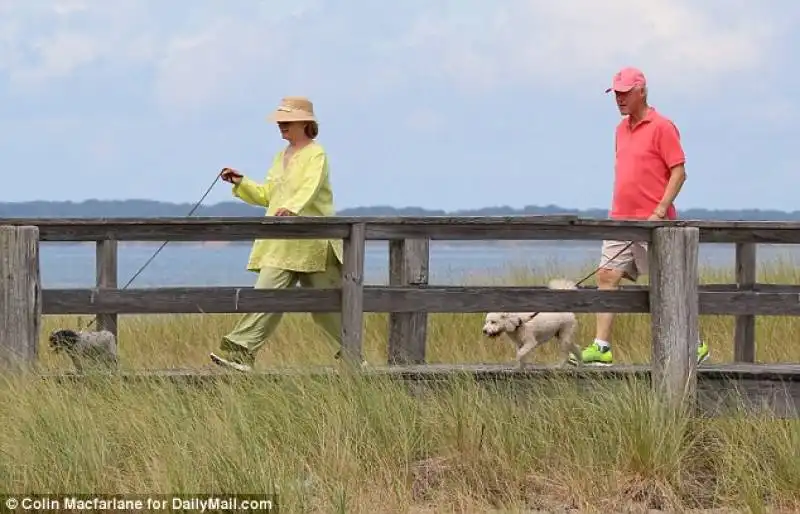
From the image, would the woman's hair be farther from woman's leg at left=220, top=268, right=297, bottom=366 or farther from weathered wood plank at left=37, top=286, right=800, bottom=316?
weathered wood plank at left=37, top=286, right=800, bottom=316

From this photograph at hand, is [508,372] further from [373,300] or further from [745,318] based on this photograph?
[745,318]

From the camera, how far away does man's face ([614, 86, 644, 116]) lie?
343 inches

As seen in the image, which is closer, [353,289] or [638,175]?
[353,289]

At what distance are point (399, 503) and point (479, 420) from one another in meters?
0.80

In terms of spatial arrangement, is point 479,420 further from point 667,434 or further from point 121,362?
point 121,362

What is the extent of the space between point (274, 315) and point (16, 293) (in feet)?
5.59

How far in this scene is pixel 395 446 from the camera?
21.6ft

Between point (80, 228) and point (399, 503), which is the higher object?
point (80, 228)

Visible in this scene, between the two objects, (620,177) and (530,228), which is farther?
(620,177)

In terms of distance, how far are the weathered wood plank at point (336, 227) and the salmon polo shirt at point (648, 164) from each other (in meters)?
1.19

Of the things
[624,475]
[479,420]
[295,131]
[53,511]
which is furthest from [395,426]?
[295,131]

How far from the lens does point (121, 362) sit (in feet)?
25.8

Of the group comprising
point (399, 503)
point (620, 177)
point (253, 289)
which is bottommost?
point (399, 503)

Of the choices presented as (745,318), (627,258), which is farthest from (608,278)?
(745,318)
